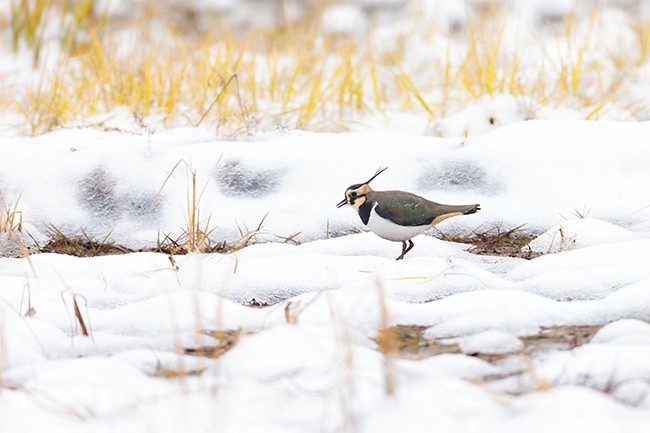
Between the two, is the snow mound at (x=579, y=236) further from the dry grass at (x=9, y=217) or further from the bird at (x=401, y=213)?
the dry grass at (x=9, y=217)

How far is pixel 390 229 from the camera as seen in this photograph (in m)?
2.33

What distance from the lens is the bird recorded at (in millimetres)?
2314

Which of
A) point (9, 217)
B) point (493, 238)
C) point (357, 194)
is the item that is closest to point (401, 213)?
point (357, 194)

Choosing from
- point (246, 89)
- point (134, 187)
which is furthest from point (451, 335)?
point (246, 89)

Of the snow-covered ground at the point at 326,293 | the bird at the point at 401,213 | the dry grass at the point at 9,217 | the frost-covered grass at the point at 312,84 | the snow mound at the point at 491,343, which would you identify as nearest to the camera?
the snow-covered ground at the point at 326,293

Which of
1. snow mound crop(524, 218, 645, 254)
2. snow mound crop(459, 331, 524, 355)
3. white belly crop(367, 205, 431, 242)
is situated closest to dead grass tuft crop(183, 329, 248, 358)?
snow mound crop(459, 331, 524, 355)

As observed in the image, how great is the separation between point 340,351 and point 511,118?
2512 millimetres

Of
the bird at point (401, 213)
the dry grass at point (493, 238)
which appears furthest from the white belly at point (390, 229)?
the dry grass at point (493, 238)

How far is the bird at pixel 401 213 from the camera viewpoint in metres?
2.31

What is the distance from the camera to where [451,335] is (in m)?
1.79

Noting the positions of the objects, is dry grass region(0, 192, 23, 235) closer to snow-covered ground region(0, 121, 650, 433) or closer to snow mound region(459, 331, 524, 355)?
snow-covered ground region(0, 121, 650, 433)

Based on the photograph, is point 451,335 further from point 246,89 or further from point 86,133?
point 246,89

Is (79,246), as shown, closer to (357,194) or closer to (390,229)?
(357,194)

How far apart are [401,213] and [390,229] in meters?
0.05
